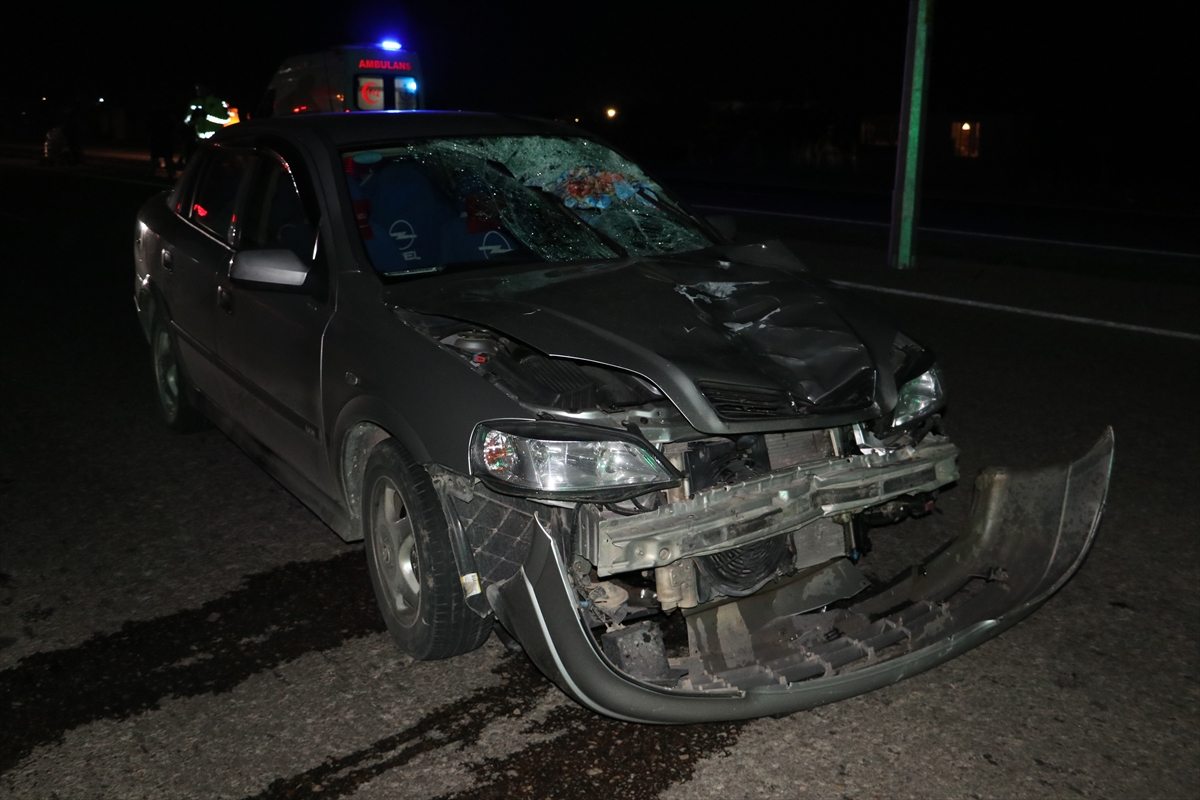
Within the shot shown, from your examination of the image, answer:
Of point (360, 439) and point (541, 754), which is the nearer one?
point (541, 754)

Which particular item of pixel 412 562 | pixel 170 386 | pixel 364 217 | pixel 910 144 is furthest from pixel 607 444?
pixel 910 144

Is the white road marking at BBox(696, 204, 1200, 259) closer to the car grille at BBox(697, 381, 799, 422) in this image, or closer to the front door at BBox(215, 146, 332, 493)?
the front door at BBox(215, 146, 332, 493)

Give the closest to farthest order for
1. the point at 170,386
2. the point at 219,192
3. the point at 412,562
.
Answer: the point at 412,562
the point at 219,192
the point at 170,386

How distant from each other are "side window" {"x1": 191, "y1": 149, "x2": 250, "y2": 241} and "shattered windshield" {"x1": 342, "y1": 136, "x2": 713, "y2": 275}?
2.85 ft

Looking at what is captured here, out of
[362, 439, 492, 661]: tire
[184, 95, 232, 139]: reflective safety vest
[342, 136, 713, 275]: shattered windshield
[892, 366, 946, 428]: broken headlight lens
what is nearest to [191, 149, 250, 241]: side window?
[342, 136, 713, 275]: shattered windshield

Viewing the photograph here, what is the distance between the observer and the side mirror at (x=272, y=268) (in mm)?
3996

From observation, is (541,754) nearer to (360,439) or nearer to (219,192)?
(360,439)

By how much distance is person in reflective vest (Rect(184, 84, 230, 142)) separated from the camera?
21156mm

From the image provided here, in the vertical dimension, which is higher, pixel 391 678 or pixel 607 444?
pixel 607 444

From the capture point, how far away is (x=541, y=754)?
331cm

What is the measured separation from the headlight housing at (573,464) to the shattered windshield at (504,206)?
1190mm

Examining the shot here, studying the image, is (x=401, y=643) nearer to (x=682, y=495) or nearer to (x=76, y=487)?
(x=682, y=495)

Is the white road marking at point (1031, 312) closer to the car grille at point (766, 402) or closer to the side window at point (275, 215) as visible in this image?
the side window at point (275, 215)

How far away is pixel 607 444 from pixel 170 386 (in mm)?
3824
